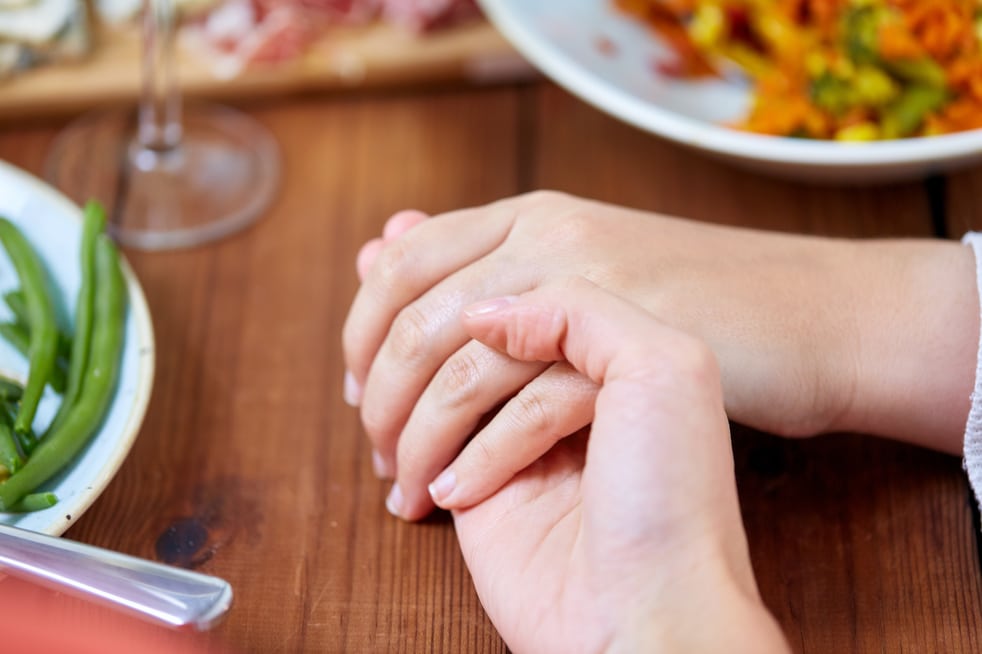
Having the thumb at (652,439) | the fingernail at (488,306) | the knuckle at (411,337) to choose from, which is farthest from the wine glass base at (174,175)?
the thumb at (652,439)

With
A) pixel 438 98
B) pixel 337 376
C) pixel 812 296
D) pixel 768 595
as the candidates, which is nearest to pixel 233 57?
pixel 438 98

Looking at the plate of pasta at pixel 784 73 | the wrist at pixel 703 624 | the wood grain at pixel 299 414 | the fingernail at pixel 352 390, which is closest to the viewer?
the wrist at pixel 703 624

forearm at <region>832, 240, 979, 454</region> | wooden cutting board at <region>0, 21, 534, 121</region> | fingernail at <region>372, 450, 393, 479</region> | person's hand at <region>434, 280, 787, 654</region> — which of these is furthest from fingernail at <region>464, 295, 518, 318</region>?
wooden cutting board at <region>0, 21, 534, 121</region>

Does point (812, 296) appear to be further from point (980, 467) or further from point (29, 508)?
point (29, 508)

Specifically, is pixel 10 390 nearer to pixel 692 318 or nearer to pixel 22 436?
pixel 22 436

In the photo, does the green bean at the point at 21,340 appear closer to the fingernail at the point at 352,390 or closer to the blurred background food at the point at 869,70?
the fingernail at the point at 352,390

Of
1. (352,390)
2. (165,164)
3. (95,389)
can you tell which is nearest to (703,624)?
(352,390)
